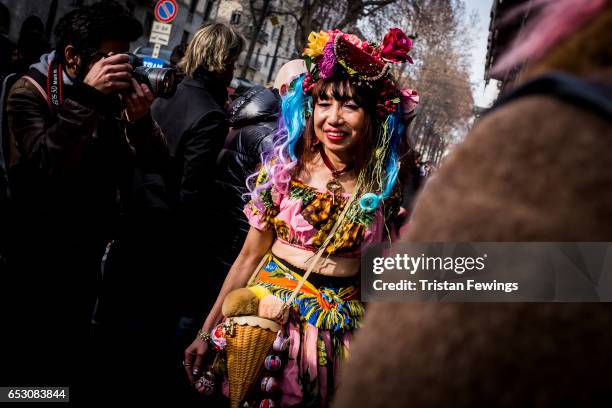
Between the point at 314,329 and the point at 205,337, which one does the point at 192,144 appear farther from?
the point at 314,329

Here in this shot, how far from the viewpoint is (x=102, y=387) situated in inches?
130

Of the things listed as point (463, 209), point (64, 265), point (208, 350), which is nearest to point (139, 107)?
point (64, 265)

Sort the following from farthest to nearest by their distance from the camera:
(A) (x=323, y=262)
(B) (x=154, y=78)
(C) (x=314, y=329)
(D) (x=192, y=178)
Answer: (D) (x=192, y=178) → (B) (x=154, y=78) → (A) (x=323, y=262) → (C) (x=314, y=329)

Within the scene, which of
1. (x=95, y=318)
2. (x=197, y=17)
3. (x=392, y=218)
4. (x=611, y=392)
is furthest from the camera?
(x=197, y=17)

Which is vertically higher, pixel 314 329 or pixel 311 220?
pixel 311 220

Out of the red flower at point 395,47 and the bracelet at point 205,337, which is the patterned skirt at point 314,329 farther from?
the red flower at point 395,47

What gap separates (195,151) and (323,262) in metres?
1.54

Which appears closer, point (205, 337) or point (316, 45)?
point (205, 337)

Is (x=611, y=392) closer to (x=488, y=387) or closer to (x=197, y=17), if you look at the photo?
(x=488, y=387)

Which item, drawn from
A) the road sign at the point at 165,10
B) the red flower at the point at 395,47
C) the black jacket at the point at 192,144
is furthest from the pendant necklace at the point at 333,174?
the road sign at the point at 165,10

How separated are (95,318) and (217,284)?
81 cm

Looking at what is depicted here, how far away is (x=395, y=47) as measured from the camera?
2.54 meters

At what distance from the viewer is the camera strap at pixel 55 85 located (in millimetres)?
2354

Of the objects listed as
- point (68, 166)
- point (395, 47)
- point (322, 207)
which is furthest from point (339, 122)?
point (68, 166)
